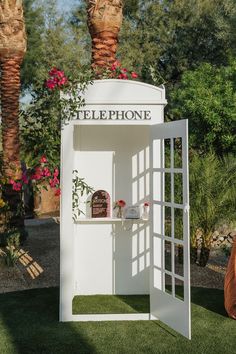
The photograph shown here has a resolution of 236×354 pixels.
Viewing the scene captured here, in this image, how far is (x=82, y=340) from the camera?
5691 millimetres

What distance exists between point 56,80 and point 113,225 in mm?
2273

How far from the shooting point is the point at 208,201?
9.46m

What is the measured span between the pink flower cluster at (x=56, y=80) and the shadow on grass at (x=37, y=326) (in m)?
2.78

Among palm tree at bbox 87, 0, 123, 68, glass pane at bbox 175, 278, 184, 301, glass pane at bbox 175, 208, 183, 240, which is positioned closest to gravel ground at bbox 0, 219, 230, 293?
glass pane at bbox 175, 278, 184, 301

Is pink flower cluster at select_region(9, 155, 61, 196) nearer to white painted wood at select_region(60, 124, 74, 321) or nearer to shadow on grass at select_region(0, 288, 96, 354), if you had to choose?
white painted wood at select_region(60, 124, 74, 321)

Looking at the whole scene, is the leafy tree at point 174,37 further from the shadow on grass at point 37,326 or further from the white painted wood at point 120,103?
the shadow on grass at point 37,326

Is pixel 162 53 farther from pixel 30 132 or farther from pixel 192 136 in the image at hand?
pixel 30 132

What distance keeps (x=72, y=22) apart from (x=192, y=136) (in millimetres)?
12566

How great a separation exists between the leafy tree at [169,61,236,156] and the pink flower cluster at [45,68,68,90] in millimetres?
7578

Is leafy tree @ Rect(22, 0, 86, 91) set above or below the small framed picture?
above

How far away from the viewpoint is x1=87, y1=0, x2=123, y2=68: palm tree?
8.88m

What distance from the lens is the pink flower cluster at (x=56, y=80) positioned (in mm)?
6410

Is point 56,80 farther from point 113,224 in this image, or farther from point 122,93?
point 113,224

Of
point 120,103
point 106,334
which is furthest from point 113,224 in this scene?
point 106,334
